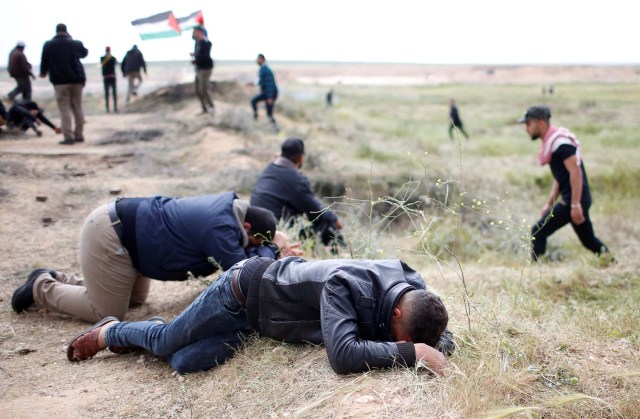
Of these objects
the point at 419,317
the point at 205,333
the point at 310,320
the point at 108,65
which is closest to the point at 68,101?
the point at 108,65

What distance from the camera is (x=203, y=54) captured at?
41.0 ft

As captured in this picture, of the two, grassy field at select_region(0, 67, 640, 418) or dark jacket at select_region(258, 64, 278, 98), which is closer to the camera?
grassy field at select_region(0, 67, 640, 418)

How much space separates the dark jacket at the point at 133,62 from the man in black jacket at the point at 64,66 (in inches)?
284

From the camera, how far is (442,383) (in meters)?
2.58

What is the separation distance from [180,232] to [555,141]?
3557 mm

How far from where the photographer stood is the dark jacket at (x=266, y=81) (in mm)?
12953

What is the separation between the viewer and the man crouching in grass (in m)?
2.64

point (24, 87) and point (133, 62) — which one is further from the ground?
point (133, 62)

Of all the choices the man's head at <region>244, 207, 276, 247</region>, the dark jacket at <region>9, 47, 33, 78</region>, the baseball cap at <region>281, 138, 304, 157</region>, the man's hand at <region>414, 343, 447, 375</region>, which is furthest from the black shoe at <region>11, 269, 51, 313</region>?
the dark jacket at <region>9, 47, 33, 78</region>

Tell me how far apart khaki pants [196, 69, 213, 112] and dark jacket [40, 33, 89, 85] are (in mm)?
3722

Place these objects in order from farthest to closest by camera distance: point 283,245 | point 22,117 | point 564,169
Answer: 1. point 22,117
2. point 564,169
3. point 283,245

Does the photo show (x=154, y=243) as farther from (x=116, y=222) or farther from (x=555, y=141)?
(x=555, y=141)

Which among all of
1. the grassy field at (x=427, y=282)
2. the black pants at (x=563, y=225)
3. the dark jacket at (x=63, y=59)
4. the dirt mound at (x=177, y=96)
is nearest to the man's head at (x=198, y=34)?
the grassy field at (x=427, y=282)

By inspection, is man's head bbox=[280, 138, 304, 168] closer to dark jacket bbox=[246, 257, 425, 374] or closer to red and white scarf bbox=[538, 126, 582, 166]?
red and white scarf bbox=[538, 126, 582, 166]
